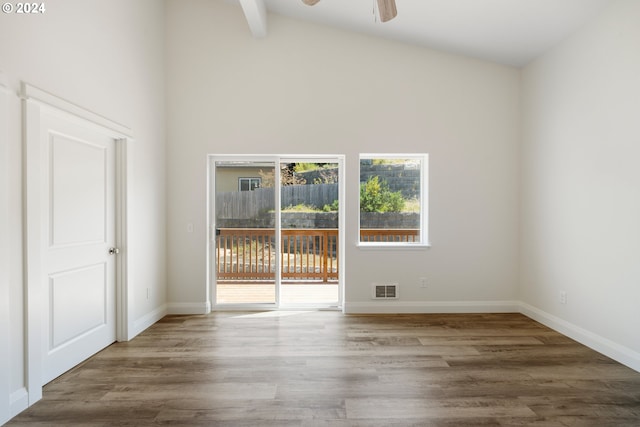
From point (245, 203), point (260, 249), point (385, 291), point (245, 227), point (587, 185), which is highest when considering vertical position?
point (587, 185)

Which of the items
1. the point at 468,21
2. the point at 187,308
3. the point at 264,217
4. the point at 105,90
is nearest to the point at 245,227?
the point at 264,217

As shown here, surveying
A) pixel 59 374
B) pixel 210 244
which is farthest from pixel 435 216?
pixel 59 374

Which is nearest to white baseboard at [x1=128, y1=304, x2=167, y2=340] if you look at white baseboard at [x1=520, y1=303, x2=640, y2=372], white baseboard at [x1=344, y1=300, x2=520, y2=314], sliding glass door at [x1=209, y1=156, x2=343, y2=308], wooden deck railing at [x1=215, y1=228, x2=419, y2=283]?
sliding glass door at [x1=209, y1=156, x2=343, y2=308]

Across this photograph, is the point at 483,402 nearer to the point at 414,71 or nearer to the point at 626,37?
the point at 626,37

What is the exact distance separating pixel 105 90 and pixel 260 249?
2269 mm

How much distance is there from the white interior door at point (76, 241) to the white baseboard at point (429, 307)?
99.1 inches

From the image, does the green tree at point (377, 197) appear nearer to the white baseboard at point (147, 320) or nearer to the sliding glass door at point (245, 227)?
the sliding glass door at point (245, 227)

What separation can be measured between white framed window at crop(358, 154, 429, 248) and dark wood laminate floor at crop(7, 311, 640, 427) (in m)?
1.15

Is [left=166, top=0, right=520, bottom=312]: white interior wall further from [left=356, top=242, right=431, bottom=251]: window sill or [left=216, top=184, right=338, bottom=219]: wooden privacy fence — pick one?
[left=216, top=184, right=338, bottom=219]: wooden privacy fence

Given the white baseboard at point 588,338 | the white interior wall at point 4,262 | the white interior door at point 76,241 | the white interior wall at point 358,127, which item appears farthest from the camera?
the white interior wall at point 358,127

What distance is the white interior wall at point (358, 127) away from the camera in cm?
387

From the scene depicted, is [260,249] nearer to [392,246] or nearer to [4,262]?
[392,246]

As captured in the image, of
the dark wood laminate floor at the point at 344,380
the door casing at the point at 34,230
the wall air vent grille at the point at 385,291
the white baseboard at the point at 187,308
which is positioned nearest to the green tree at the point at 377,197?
the wall air vent grille at the point at 385,291

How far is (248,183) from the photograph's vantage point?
409cm
